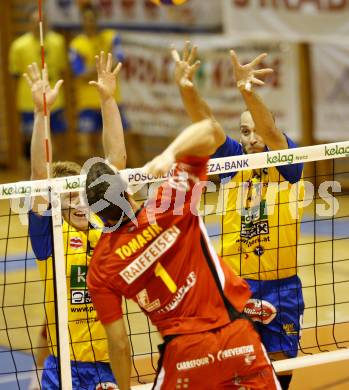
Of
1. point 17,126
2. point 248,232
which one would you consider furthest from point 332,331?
point 17,126

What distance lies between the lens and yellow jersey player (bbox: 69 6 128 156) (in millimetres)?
14523

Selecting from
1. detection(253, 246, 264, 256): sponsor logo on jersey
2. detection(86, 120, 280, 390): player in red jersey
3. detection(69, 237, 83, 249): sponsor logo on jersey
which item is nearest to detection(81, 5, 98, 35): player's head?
detection(253, 246, 264, 256): sponsor logo on jersey

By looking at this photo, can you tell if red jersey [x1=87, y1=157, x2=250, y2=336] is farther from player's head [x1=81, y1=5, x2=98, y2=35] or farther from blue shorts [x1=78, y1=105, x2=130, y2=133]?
blue shorts [x1=78, y1=105, x2=130, y2=133]

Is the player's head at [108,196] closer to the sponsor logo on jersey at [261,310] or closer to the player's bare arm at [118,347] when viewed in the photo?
the player's bare arm at [118,347]

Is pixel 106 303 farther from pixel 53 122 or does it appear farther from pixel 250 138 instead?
pixel 53 122

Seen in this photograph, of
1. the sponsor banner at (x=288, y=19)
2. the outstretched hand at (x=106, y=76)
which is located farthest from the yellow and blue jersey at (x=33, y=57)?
the outstretched hand at (x=106, y=76)

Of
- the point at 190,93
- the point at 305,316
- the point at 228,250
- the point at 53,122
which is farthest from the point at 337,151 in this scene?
the point at 53,122

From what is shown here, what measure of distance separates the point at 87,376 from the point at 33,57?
952cm

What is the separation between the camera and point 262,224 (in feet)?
21.3

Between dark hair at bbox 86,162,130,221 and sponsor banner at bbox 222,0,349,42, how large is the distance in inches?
338

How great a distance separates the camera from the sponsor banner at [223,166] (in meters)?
5.64

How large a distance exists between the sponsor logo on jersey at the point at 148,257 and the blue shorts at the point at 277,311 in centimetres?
208

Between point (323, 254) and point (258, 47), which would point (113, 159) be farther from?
point (258, 47)

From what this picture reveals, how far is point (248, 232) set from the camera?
257 inches
